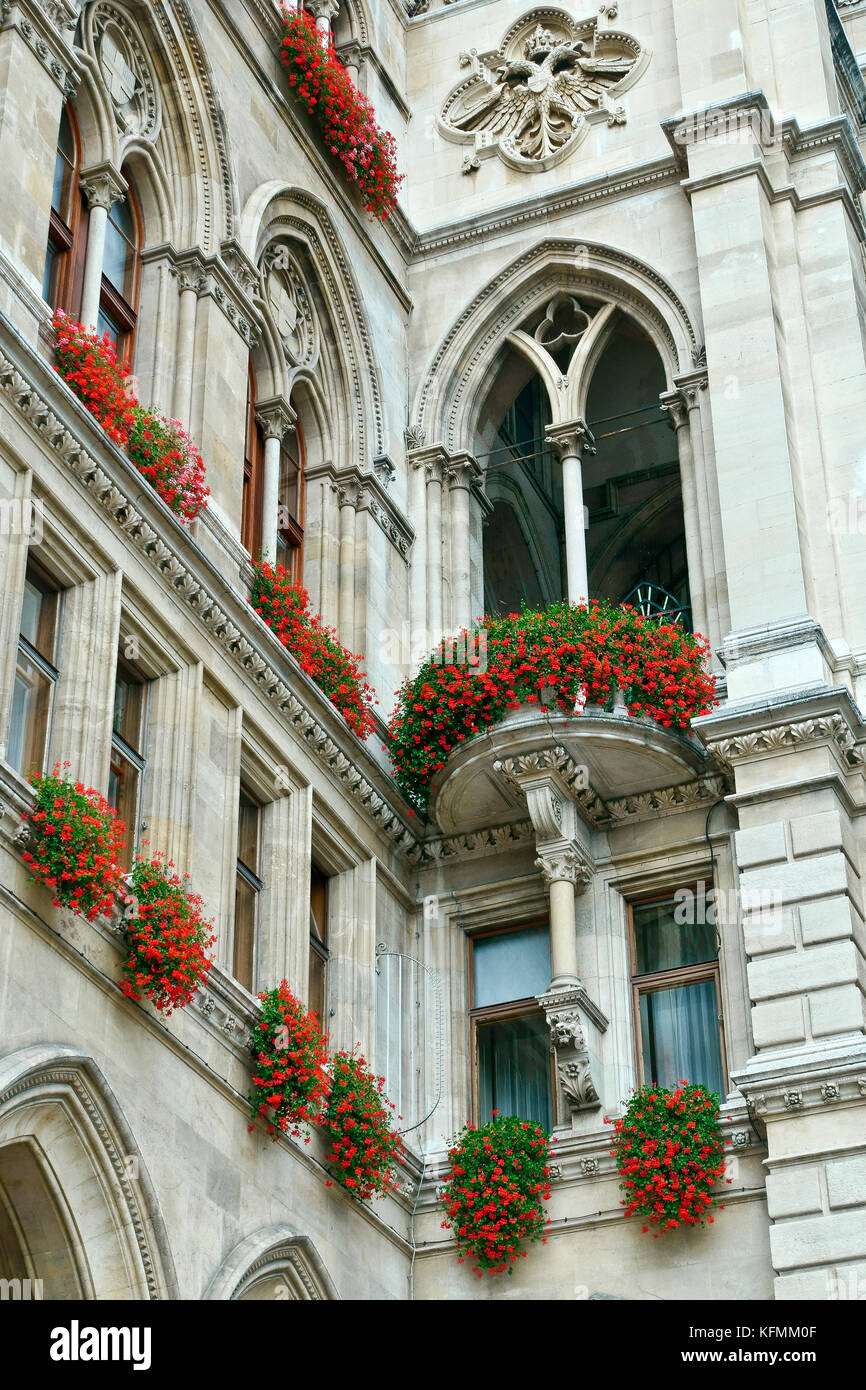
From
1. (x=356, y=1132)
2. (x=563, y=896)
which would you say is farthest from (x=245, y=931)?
(x=563, y=896)

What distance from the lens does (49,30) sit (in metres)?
17.2

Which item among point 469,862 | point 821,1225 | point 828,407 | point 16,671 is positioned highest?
point 828,407

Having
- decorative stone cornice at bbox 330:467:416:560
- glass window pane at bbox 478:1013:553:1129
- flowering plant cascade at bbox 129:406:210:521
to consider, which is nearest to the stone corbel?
glass window pane at bbox 478:1013:553:1129

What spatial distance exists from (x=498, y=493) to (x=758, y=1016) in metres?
11.7

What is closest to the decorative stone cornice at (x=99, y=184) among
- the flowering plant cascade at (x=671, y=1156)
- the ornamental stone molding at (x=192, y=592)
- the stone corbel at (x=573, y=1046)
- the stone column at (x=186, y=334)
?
the stone column at (x=186, y=334)

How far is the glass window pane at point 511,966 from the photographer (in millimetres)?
20266

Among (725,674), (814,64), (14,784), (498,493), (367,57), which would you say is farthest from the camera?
(498,493)

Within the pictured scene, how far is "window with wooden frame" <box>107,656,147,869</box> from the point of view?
52.9 ft

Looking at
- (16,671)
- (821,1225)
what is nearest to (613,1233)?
(821,1225)

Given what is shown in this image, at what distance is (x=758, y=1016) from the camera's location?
17.5m

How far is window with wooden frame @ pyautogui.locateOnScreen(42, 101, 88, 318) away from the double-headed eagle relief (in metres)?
7.94

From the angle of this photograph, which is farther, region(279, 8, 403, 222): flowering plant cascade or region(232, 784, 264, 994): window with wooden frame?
region(279, 8, 403, 222): flowering plant cascade

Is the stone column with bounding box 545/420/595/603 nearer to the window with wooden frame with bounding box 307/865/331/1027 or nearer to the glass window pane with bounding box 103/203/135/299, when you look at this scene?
the window with wooden frame with bounding box 307/865/331/1027

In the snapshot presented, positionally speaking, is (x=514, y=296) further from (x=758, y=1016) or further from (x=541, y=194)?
(x=758, y=1016)
